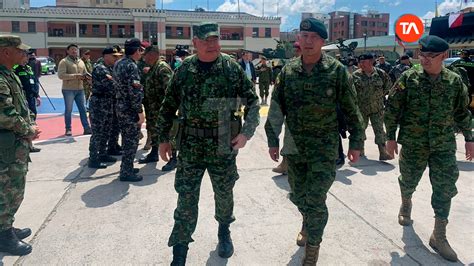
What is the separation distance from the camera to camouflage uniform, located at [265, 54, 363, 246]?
2.84m

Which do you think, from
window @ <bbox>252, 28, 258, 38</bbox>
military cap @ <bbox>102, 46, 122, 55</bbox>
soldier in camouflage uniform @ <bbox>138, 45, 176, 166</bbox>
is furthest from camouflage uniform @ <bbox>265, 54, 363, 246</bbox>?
window @ <bbox>252, 28, 258, 38</bbox>

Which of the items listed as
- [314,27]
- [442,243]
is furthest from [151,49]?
[442,243]

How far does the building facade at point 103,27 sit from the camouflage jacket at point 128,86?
5414 cm

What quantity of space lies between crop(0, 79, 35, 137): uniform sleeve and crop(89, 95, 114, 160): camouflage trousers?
2.55 m

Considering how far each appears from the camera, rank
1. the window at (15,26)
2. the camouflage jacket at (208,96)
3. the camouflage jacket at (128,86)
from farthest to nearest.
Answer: the window at (15,26) < the camouflage jacket at (128,86) < the camouflage jacket at (208,96)

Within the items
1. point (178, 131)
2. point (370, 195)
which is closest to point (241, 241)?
point (178, 131)

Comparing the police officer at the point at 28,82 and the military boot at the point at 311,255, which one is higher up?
the police officer at the point at 28,82

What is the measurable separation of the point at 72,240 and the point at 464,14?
13.7 meters

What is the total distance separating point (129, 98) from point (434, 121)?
3.60 m

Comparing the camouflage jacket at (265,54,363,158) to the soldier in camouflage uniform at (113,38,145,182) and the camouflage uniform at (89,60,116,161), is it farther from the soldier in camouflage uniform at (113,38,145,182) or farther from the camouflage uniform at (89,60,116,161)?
the camouflage uniform at (89,60,116,161)

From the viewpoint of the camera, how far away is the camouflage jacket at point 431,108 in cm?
321

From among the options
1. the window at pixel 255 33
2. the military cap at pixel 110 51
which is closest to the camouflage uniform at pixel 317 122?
the military cap at pixel 110 51

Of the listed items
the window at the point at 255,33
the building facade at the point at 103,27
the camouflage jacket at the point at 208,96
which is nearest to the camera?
the camouflage jacket at the point at 208,96

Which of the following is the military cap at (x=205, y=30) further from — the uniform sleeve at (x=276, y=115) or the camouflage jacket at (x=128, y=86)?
the camouflage jacket at (x=128, y=86)
